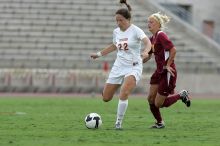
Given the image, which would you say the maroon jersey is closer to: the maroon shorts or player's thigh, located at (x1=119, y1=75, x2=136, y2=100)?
the maroon shorts

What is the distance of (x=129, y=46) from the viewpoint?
15711 mm

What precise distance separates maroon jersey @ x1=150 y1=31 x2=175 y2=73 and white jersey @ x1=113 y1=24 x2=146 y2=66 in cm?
55

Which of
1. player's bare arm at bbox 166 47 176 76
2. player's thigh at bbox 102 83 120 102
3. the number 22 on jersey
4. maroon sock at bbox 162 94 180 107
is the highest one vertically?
the number 22 on jersey

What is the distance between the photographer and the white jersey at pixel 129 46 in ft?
51.4

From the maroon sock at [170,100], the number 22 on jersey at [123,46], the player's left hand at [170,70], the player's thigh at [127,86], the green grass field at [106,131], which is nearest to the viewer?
the green grass field at [106,131]

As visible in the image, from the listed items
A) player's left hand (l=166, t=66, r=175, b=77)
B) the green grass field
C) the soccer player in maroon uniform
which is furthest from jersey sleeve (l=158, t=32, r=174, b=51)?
the green grass field

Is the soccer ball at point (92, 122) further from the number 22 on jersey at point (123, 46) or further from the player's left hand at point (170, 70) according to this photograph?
the player's left hand at point (170, 70)

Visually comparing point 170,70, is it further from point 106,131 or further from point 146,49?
point 106,131

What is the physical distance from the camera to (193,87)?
3909 cm

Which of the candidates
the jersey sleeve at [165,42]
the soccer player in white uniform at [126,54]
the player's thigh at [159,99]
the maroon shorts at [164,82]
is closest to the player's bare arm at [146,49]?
the soccer player in white uniform at [126,54]

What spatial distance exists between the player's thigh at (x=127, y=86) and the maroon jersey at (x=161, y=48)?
3.05 ft

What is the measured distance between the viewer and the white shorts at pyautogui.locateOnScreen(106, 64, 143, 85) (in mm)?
15598

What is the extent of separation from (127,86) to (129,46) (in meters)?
0.84

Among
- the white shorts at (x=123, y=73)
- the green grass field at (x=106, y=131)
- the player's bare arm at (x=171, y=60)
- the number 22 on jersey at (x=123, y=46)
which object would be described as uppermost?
the number 22 on jersey at (x=123, y=46)
